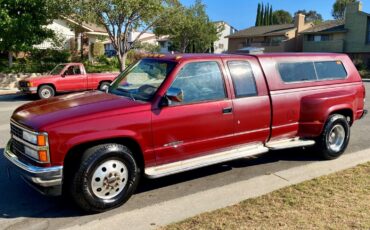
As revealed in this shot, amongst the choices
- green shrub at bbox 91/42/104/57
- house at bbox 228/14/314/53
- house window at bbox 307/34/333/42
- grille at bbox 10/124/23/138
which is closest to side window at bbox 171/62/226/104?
grille at bbox 10/124/23/138

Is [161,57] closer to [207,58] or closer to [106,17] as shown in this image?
[207,58]

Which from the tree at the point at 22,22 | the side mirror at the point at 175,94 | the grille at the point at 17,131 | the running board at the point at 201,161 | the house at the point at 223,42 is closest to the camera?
the grille at the point at 17,131

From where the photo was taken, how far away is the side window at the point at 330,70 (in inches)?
262

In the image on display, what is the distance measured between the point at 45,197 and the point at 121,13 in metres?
15.6

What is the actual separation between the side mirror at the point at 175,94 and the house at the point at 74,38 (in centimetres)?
1964

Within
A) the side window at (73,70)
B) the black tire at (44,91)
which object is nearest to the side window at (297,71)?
the black tire at (44,91)

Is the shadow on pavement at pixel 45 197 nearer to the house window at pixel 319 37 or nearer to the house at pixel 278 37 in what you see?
the house window at pixel 319 37

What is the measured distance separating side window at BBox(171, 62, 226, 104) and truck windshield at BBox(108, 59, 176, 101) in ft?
0.69

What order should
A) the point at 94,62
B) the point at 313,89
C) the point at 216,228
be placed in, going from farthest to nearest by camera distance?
the point at 94,62 → the point at 313,89 → the point at 216,228

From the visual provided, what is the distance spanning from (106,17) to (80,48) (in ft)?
24.8

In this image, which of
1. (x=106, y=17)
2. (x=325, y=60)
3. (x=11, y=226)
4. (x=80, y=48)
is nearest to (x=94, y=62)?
(x=80, y=48)

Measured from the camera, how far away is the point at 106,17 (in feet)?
65.3

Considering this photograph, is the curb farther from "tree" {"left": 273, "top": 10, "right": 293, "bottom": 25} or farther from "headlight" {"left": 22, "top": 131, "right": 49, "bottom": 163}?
"tree" {"left": 273, "top": 10, "right": 293, "bottom": 25}

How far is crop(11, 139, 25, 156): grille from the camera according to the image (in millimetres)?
4532
